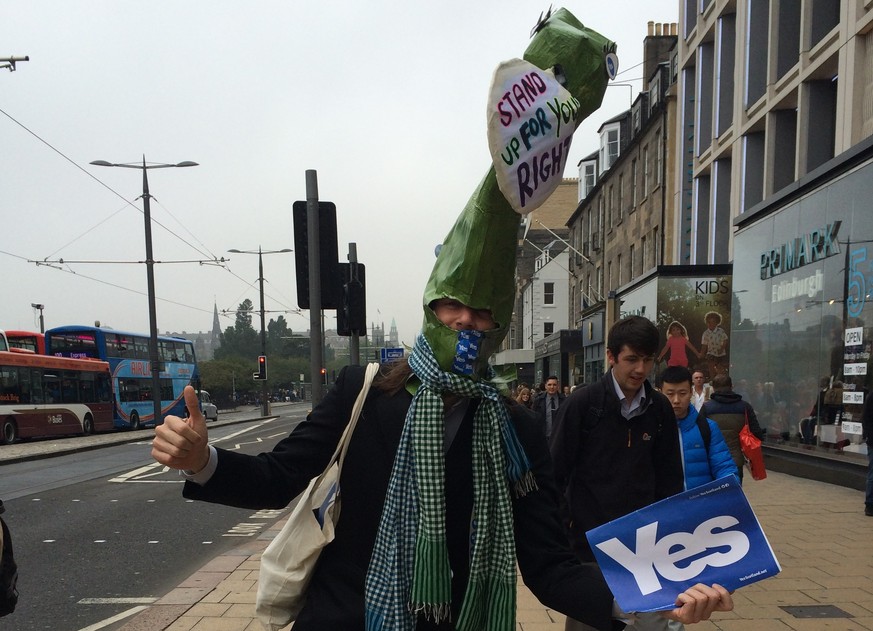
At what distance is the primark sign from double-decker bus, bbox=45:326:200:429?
20.0 metres

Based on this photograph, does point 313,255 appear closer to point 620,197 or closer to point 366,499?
point 366,499

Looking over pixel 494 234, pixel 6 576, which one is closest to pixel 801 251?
pixel 494 234

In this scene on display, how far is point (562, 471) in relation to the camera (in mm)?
3143

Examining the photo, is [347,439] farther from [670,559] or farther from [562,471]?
[562,471]

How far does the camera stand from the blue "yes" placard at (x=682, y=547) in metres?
1.43

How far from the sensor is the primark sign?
33.4 ft

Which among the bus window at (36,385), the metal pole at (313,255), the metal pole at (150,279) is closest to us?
the metal pole at (313,255)

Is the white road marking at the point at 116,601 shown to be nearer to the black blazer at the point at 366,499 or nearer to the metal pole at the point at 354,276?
the metal pole at the point at 354,276

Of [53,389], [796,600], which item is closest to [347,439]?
[796,600]

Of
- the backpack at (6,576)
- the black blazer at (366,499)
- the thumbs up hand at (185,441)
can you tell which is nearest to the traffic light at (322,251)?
the backpack at (6,576)

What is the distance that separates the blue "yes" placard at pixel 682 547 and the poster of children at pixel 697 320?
48.2 feet

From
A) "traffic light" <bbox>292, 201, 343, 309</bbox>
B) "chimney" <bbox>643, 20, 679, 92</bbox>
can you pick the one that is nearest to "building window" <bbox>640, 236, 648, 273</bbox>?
"chimney" <bbox>643, 20, 679, 92</bbox>

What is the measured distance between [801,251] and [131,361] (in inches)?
916

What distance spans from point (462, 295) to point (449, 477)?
470 mm
